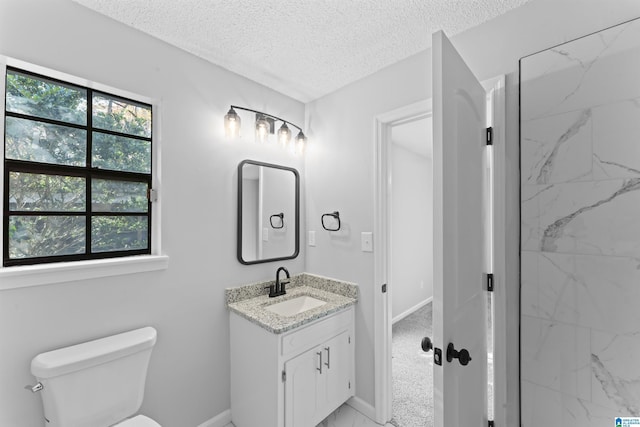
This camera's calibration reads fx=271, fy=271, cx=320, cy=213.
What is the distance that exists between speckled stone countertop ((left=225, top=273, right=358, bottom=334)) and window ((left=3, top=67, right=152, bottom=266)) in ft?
2.21

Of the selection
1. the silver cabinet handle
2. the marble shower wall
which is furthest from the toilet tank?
the marble shower wall

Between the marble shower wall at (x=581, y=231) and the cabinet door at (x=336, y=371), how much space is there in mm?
988

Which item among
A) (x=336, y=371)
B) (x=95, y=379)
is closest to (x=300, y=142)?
(x=336, y=371)

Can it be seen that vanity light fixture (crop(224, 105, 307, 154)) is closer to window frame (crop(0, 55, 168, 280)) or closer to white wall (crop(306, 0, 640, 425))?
white wall (crop(306, 0, 640, 425))

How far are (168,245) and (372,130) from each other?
1.49m

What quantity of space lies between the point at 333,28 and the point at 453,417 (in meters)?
1.84

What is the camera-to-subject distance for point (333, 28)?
4.74 ft

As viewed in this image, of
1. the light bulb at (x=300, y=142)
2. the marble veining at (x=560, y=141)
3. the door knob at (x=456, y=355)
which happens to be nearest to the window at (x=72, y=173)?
the light bulb at (x=300, y=142)

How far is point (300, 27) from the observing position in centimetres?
143

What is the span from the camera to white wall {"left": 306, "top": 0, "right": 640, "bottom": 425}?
121cm

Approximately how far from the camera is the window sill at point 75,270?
1123mm

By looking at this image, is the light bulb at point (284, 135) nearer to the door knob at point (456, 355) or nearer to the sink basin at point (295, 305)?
the sink basin at point (295, 305)

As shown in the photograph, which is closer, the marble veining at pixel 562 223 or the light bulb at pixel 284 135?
the marble veining at pixel 562 223

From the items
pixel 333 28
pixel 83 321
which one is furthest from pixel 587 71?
pixel 83 321
